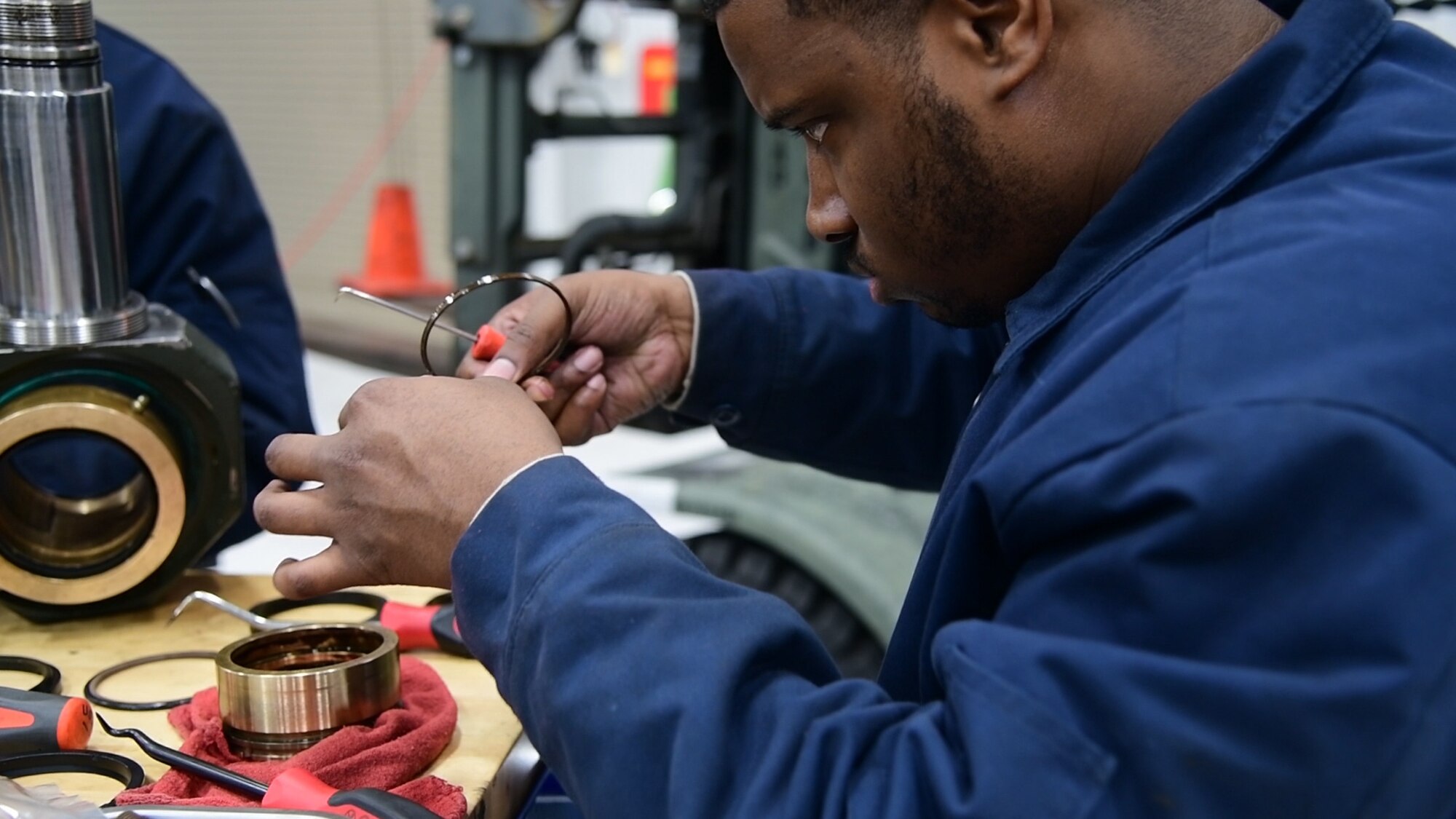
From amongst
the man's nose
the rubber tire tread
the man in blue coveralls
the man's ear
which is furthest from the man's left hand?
the rubber tire tread

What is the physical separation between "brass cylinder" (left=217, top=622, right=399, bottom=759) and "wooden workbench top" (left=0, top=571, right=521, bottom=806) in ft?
0.18

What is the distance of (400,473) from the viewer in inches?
31.0

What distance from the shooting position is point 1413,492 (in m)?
0.57

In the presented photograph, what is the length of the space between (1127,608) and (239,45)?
5371mm

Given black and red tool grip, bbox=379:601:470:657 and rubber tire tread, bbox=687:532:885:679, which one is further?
rubber tire tread, bbox=687:532:885:679

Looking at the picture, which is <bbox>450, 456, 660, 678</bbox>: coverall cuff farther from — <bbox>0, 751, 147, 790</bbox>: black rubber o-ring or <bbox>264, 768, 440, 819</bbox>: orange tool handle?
<bbox>0, 751, 147, 790</bbox>: black rubber o-ring

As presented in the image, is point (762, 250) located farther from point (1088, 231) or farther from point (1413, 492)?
point (1413, 492)

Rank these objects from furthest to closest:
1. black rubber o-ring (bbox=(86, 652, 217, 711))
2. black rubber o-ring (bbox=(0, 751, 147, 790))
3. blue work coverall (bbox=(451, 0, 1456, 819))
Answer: black rubber o-ring (bbox=(86, 652, 217, 711)) < black rubber o-ring (bbox=(0, 751, 147, 790)) < blue work coverall (bbox=(451, 0, 1456, 819))

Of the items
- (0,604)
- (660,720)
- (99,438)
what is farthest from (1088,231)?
(0,604)

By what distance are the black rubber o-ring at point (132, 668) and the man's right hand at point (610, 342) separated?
13.1 inches

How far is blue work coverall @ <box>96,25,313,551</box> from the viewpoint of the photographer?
1402 millimetres

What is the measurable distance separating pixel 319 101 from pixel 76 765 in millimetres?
4647

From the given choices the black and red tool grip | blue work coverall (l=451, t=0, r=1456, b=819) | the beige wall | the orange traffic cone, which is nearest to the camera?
blue work coverall (l=451, t=0, r=1456, b=819)

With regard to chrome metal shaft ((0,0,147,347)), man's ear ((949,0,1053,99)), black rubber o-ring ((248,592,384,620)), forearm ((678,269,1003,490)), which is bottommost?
black rubber o-ring ((248,592,384,620))
